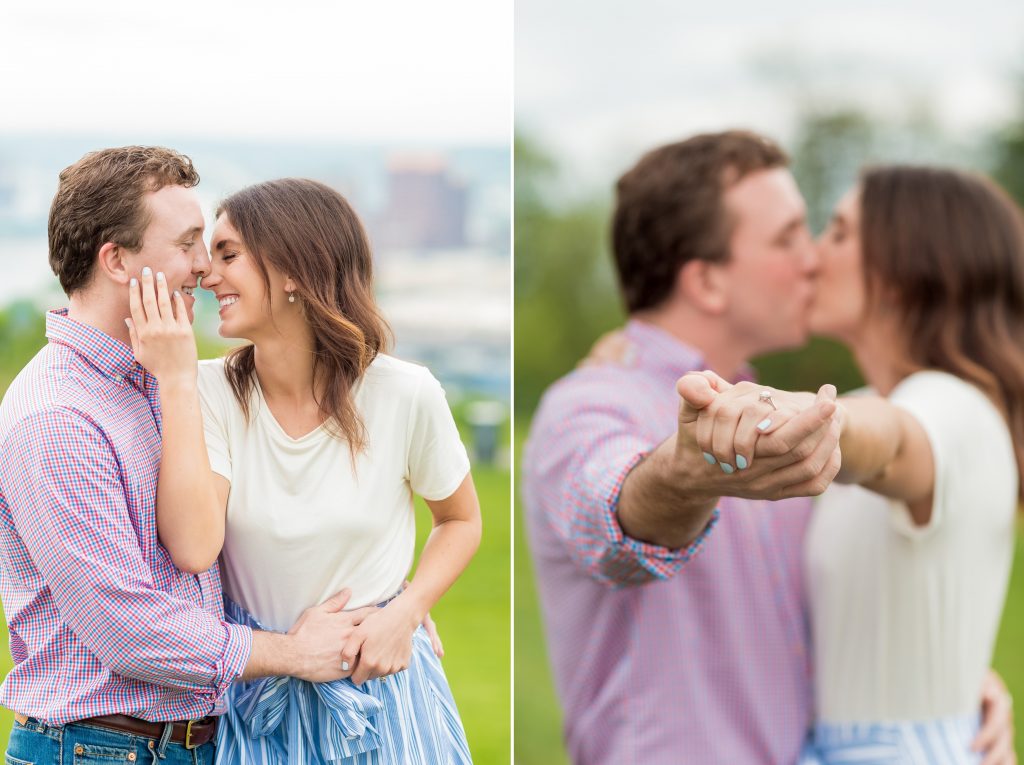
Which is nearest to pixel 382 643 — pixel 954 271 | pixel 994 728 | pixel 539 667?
pixel 994 728

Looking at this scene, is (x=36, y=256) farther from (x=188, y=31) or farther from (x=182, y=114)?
(x=188, y=31)

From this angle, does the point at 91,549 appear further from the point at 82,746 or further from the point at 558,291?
the point at 558,291

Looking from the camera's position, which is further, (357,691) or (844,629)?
(844,629)

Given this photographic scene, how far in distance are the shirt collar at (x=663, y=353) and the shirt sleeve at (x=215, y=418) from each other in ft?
4.01

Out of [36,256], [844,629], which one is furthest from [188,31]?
[844,629]

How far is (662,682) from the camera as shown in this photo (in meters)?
2.54

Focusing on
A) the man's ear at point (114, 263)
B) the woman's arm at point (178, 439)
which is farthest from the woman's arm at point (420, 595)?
the man's ear at point (114, 263)

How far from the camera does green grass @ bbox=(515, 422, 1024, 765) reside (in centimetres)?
658

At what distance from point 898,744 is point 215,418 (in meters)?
1.70

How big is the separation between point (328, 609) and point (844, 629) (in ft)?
4.36

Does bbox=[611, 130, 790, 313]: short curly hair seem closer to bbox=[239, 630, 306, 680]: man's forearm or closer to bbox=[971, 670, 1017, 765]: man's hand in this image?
bbox=[971, 670, 1017, 765]: man's hand

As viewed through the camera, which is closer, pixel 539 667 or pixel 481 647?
pixel 481 647

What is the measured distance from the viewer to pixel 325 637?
185cm

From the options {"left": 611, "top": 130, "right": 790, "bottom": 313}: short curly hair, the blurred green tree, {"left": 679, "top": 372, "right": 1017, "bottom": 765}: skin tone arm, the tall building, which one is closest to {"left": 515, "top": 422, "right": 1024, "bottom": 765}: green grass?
the blurred green tree
